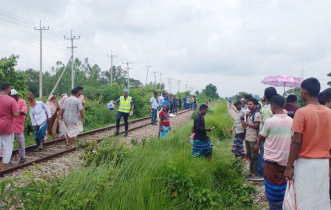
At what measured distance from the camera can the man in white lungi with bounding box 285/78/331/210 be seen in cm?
311

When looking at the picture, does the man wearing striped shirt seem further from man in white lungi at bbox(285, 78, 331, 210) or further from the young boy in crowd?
the young boy in crowd

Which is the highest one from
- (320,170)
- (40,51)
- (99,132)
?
(40,51)

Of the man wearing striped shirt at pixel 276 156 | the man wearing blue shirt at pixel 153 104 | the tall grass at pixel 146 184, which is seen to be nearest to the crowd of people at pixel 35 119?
the tall grass at pixel 146 184

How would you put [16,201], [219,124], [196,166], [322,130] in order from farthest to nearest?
1. [219,124]
2. [196,166]
3. [16,201]
4. [322,130]

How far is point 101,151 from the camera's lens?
17.2 ft

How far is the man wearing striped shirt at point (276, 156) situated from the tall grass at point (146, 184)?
0.83 meters

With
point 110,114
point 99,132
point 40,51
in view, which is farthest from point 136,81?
point 99,132

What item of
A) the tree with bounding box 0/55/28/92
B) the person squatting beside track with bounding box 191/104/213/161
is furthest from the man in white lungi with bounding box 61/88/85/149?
the tree with bounding box 0/55/28/92

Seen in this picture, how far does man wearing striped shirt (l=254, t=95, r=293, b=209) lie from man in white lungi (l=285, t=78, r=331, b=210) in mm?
612

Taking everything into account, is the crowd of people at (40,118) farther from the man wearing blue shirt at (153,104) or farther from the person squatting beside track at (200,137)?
the man wearing blue shirt at (153,104)

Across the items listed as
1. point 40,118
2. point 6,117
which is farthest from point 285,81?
point 6,117

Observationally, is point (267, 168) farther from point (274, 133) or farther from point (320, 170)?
point (320, 170)

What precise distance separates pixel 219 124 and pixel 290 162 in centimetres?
897

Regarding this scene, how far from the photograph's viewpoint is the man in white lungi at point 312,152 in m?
3.11
